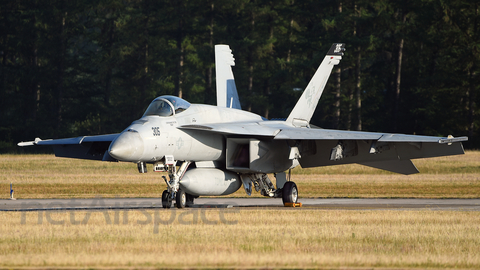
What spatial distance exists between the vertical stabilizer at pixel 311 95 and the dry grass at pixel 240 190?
12.4ft

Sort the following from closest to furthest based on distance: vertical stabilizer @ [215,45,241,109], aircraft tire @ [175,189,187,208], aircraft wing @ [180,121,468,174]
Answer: aircraft tire @ [175,189,187,208], aircraft wing @ [180,121,468,174], vertical stabilizer @ [215,45,241,109]

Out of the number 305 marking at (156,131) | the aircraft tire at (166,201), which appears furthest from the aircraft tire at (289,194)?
the number 305 marking at (156,131)

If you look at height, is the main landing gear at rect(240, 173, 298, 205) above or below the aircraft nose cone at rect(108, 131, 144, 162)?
below

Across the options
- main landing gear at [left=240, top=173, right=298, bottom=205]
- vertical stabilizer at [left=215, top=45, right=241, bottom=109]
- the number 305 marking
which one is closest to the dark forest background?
vertical stabilizer at [left=215, top=45, right=241, bottom=109]

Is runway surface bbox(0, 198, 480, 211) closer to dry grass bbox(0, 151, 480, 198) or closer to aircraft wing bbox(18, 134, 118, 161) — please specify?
aircraft wing bbox(18, 134, 118, 161)

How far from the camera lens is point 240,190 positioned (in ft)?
99.7

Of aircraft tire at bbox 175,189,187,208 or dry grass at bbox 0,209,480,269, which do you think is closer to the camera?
dry grass at bbox 0,209,480,269

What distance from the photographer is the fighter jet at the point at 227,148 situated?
17.6 m

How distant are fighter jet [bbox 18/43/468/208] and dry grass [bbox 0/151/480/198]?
4.67 meters

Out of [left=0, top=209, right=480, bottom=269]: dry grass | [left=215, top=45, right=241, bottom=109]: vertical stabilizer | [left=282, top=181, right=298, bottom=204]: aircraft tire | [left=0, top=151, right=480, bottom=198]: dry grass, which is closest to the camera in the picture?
[left=0, top=209, right=480, bottom=269]: dry grass

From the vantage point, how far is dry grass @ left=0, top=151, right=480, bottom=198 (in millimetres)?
26578

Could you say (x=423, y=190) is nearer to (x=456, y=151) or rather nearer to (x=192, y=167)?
(x=456, y=151)

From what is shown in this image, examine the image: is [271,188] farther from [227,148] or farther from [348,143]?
[348,143]

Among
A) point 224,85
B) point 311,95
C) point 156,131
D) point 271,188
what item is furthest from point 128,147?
point 311,95
